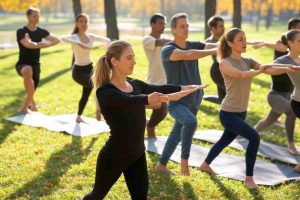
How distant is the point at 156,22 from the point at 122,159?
3991mm

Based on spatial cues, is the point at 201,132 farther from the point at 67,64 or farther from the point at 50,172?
the point at 67,64

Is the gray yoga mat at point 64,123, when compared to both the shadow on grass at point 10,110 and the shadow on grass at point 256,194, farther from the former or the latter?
the shadow on grass at point 256,194

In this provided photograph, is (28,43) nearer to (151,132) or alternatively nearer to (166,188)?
(151,132)

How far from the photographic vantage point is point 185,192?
6.14 meters

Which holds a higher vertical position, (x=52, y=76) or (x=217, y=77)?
(x=217, y=77)

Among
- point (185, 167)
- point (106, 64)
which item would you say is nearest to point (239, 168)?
point (185, 167)

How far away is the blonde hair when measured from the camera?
4367mm

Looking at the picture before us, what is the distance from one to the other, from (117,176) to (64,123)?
608cm

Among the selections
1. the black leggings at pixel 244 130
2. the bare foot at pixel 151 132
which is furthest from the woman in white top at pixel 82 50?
the black leggings at pixel 244 130

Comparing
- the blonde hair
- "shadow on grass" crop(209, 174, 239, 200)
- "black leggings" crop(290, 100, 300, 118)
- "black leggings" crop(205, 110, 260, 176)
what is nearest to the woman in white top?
"shadow on grass" crop(209, 174, 239, 200)

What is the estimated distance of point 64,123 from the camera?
10344mm

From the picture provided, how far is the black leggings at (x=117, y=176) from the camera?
4.43m

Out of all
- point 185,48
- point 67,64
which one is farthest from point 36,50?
point 67,64

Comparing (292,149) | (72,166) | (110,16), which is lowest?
(292,149)
